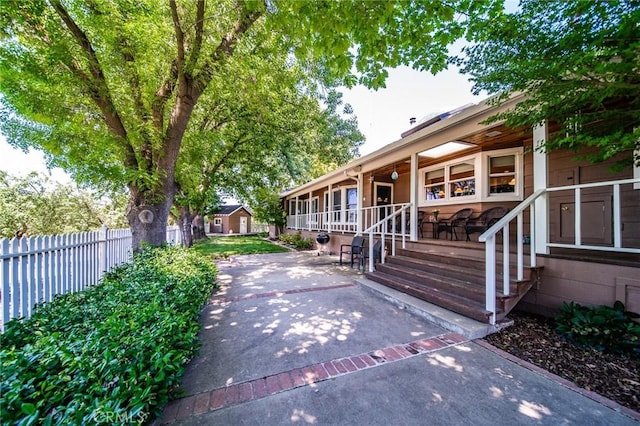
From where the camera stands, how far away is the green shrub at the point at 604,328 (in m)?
2.72

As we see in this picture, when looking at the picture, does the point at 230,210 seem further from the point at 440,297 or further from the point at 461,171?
the point at 440,297

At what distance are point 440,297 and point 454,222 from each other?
3479mm

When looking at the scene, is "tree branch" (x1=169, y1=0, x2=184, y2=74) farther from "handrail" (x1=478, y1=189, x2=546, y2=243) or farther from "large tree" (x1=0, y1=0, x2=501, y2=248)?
"handrail" (x1=478, y1=189, x2=546, y2=243)

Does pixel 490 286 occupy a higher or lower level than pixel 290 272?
higher

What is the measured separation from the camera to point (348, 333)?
3404 millimetres

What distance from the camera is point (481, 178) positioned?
258 inches

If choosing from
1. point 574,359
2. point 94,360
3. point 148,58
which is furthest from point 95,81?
point 574,359

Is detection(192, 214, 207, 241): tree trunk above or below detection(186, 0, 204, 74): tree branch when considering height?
below

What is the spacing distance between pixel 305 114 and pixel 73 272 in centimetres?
904

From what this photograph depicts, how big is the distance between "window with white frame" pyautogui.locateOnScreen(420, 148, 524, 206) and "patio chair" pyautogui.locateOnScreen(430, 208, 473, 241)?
0.37 meters

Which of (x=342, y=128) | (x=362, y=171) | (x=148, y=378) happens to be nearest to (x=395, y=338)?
(x=148, y=378)

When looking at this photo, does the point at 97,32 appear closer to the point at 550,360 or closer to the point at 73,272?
the point at 73,272

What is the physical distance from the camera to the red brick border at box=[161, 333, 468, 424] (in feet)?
A: 6.89

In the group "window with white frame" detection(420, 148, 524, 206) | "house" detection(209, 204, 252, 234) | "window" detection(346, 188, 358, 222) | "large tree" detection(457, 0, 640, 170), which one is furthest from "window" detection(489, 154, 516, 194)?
"house" detection(209, 204, 252, 234)
